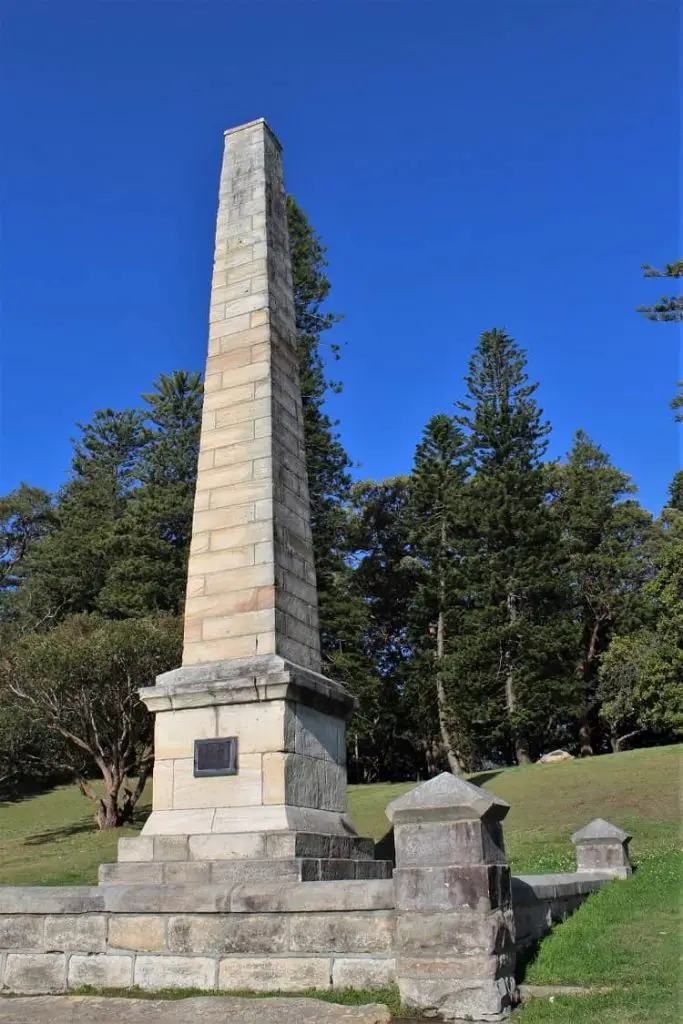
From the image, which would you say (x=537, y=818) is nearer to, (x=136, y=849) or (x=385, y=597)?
(x=136, y=849)

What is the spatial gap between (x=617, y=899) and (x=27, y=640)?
1760cm

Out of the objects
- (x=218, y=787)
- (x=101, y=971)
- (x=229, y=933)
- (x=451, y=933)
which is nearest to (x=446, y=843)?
(x=451, y=933)

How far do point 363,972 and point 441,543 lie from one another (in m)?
27.3

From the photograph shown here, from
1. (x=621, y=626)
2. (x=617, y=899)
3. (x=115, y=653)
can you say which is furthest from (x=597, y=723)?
(x=617, y=899)

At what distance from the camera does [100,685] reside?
844 inches

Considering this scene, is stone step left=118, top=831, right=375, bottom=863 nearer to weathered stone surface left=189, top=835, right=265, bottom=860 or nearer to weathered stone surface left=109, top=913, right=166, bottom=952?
weathered stone surface left=189, top=835, right=265, bottom=860

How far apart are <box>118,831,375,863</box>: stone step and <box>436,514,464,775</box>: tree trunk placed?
947 inches

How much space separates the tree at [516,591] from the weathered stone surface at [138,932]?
24.6 metres

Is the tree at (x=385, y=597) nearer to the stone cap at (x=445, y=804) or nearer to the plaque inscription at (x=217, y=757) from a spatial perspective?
the plaque inscription at (x=217, y=757)

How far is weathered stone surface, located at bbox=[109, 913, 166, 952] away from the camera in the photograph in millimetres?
5254

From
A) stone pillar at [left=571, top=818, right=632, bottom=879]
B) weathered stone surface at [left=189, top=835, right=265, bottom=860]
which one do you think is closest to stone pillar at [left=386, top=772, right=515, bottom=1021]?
weathered stone surface at [left=189, top=835, right=265, bottom=860]

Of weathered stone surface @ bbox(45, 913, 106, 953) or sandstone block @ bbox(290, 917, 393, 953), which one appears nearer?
sandstone block @ bbox(290, 917, 393, 953)

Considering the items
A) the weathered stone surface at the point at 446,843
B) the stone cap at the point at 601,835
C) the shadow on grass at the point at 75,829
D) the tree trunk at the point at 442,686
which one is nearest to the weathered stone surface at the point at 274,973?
the weathered stone surface at the point at 446,843

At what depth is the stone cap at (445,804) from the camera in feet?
15.6
